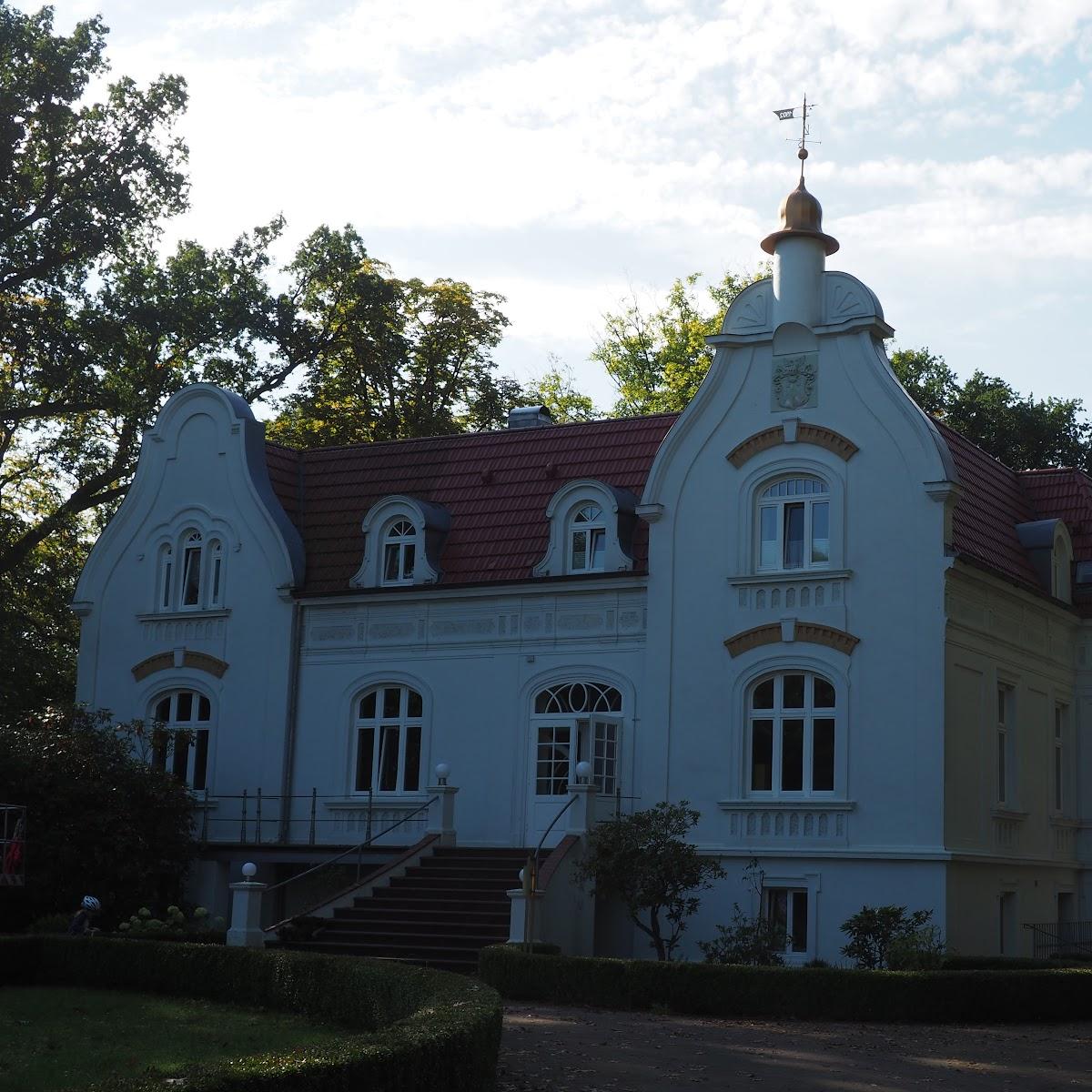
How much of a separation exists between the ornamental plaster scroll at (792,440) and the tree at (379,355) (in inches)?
699

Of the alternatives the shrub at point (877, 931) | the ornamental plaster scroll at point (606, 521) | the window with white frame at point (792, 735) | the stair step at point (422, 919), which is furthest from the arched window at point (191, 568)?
the shrub at point (877, 931)

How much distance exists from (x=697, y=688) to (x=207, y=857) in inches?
390

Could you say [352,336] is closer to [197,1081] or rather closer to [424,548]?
[424,548]

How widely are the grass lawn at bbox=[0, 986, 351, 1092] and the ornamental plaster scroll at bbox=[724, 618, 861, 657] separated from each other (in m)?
10.7

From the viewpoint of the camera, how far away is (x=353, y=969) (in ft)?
60.5

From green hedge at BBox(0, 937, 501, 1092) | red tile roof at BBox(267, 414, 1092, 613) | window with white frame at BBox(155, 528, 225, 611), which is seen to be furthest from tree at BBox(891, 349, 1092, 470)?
green hedge at BBox(0, 937, 501, 1092)

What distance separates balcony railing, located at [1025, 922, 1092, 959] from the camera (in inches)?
1097

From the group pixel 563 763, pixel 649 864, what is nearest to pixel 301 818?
pixel 563 763

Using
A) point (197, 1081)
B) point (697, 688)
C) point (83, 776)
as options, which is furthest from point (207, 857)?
point (197, 1081)

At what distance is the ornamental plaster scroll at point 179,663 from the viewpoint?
105 ft

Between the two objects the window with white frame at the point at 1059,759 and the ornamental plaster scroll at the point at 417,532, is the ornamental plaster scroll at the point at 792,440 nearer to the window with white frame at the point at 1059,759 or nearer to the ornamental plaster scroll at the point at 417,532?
the ornamental plaster scroll at the point at 417,532

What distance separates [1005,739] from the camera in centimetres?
2817

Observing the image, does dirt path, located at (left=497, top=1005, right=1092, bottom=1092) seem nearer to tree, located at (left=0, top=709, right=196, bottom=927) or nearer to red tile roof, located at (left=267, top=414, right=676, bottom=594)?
tree, located at (left=0, top=709, right=196, bottom=927)

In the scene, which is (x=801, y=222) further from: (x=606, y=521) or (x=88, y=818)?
(x=88, y=818)
